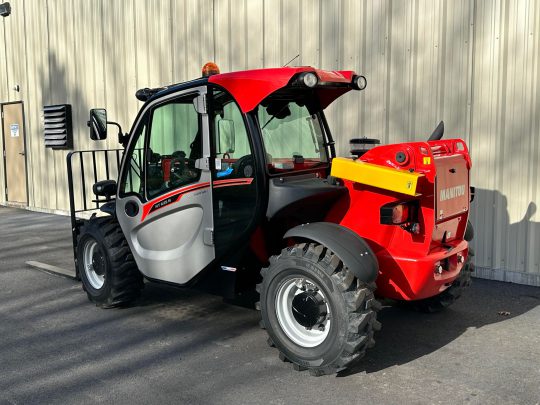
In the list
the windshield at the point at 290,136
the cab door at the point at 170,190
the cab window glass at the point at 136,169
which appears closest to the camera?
the windshield at the point at 290,136

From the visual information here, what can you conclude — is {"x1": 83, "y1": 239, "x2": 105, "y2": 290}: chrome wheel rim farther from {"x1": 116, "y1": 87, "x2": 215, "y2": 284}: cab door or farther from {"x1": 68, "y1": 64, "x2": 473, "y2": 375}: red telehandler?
{"x1": 116, "y1": 87, "x2": 215, "y2": 284}: cab door

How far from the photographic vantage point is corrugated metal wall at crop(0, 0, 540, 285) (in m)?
6.14

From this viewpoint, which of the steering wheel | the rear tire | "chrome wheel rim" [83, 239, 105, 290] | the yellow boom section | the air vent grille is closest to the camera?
the yellow boom section

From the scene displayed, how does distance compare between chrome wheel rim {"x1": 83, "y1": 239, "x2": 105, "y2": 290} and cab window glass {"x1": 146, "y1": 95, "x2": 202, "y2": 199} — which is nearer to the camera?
cab window glass {"x1": 146, "y1": 95, "x2": 202, "y2": 199}

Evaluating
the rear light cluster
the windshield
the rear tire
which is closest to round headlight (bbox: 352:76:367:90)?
the windshield

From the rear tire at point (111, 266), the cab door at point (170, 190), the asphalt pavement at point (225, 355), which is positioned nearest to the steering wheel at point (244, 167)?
the cab door at point (170, 190)

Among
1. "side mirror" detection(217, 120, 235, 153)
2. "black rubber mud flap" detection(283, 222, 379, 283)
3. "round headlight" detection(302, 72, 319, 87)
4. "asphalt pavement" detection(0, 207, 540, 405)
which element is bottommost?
"asphalt pavement" detection(0, 207, 540, 405)

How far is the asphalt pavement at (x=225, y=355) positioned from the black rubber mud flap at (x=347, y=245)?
0.76 meters

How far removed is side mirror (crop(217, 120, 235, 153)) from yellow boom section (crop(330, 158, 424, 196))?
2.84 ft

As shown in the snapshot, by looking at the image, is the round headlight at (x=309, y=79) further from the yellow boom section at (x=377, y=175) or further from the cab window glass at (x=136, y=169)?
the cab window glass at (x=136, y=169)

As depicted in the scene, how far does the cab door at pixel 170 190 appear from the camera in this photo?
452cm

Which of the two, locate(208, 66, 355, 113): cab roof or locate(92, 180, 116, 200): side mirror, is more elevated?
locate(208, 66, 355, 113): cab roof

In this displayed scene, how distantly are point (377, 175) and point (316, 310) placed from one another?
1.00 m

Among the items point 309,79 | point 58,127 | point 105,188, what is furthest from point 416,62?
point 58,127
